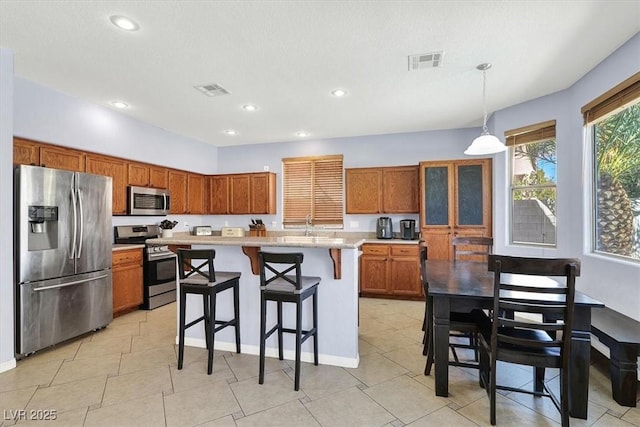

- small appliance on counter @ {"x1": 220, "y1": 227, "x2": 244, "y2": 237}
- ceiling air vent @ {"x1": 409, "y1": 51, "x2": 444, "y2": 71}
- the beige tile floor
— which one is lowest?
the beige tile floor

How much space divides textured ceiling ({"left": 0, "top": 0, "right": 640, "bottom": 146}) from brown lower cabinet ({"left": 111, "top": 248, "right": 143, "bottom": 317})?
6.49 feet

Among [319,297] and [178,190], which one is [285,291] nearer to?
[319,297]

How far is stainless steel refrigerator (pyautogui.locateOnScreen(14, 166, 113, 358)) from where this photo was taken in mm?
2826

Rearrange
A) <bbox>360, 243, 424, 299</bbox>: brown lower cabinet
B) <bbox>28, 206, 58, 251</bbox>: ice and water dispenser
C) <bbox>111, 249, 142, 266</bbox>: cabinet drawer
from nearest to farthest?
<bbox>28, 206, 58, 251</bbox>: ice and water dispenser
<bbox>111, 249, 142, 266</bbox>: cabinet drawer
<bbox>360, 243, 424, 299</bbox>: brown lower cabinet

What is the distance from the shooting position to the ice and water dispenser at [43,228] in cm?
289

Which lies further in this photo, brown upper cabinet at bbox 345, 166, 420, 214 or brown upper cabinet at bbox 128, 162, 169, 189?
brown upper cabinet at bbox 345, 166, 420, 214

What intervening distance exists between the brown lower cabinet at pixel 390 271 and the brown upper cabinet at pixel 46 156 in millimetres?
4097

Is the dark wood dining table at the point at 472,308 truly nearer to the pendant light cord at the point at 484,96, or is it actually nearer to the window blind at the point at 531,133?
the pendant light cord at the point at 484,96

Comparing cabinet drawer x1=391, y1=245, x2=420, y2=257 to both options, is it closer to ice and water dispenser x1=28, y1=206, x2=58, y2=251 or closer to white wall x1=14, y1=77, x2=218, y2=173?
white wall x1=14, y1=77, x2=218, y2=173

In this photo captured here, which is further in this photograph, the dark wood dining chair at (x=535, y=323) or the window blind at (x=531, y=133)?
the window blind at (x=531, y=133)

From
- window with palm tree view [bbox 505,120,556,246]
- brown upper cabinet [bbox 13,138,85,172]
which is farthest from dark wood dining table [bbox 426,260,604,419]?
brown upper cabinet [bbox 13,138,85,172]

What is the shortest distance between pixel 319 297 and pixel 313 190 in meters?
3.17

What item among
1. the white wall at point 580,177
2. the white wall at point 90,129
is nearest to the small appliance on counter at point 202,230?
the white wall at point 90,129

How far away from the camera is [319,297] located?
2.85 meters
